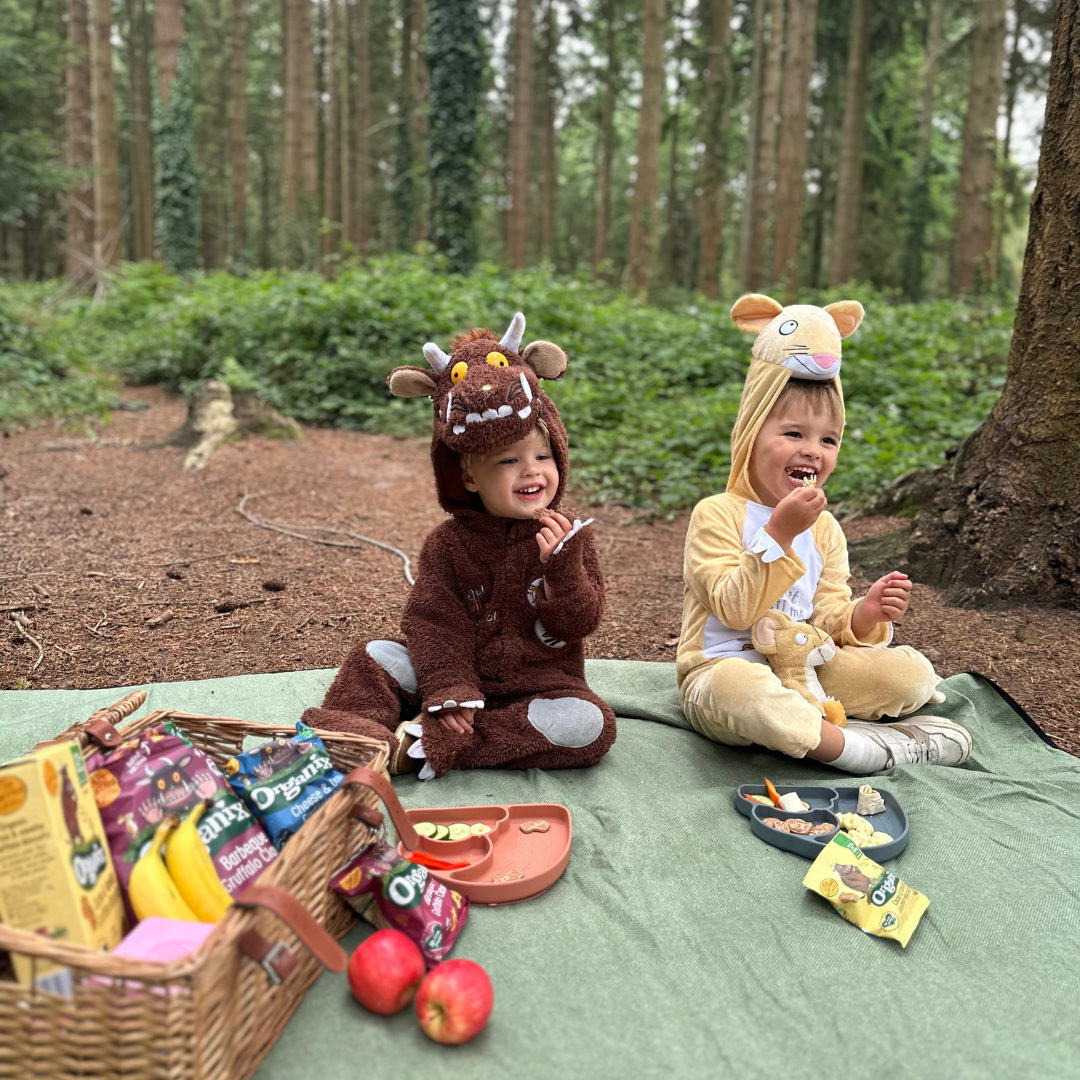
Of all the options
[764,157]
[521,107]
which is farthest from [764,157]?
[521,107]

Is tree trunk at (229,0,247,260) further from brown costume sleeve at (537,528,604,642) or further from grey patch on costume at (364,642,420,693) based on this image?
brown costume sleeve at (537,528,604,642)

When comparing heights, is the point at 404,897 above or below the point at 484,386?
below

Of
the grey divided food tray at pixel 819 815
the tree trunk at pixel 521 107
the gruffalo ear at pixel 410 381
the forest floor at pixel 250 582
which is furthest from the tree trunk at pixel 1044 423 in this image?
the tree trunk at pixel 521 107

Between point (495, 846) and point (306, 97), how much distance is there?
1672cm

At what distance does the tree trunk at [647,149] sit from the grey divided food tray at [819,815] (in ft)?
34.1

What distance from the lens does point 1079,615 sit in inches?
140

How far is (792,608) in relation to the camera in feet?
9.14

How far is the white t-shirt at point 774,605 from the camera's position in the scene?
9.11 feet

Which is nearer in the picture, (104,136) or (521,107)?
(521,107)

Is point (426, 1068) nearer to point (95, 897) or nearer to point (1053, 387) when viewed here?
point (95, 897)

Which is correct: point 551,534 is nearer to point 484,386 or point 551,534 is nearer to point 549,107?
point 484,386

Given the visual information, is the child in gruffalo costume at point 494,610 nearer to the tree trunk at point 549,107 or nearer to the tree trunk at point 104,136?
the tree trunk at point 104,136

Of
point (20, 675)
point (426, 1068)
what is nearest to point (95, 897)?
point (426, 1068)

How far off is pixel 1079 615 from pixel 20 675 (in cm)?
402
